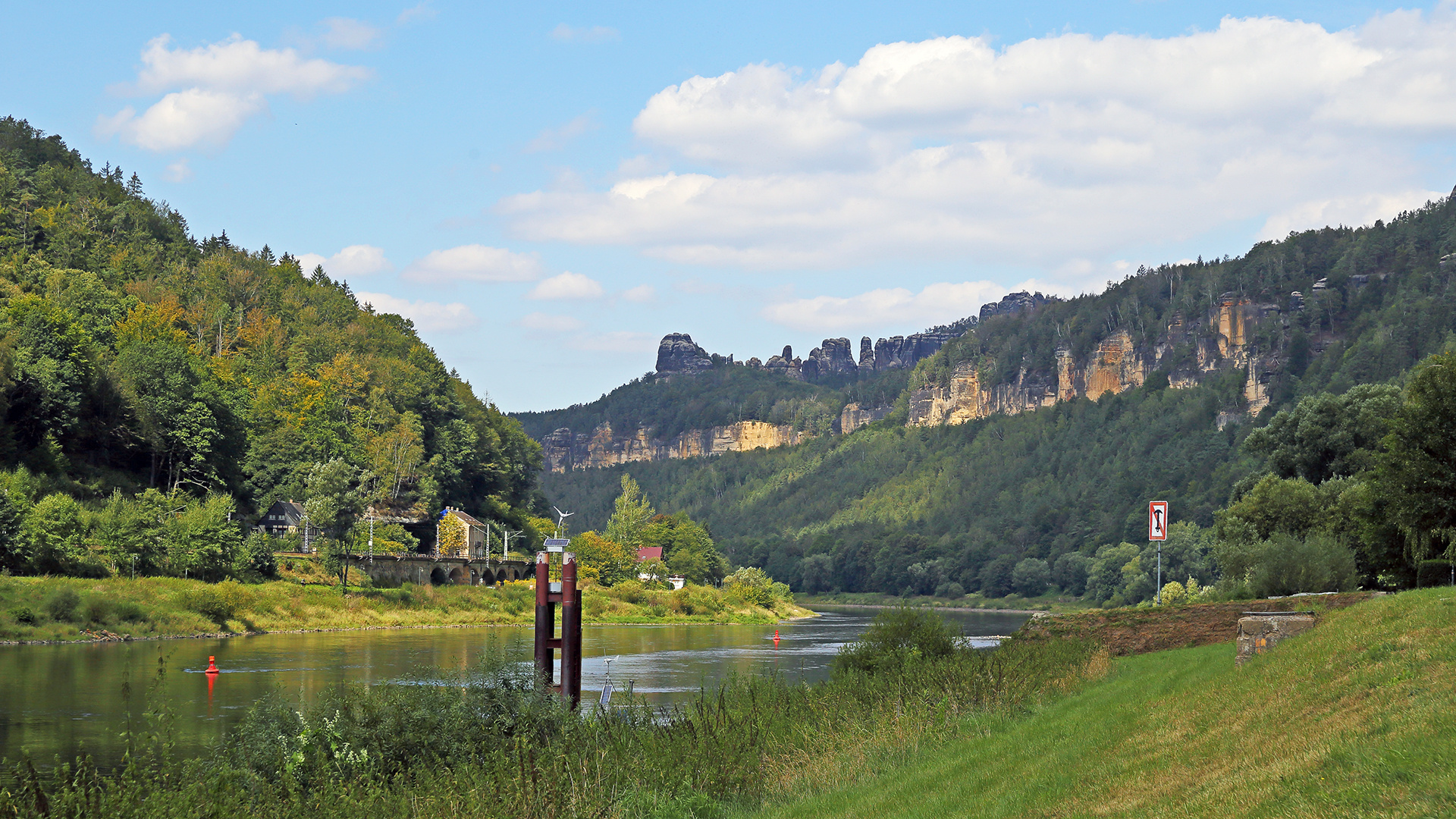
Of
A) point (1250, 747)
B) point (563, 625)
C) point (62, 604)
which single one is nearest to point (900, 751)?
point (1250, 747)

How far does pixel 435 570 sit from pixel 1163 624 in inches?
3154

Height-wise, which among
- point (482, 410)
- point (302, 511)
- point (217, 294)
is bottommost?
point (302, 511)

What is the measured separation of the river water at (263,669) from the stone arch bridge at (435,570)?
12.4 meters

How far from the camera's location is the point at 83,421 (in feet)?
299

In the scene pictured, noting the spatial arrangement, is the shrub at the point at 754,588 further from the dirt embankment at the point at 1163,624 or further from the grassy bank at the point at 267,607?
the dirt embankment at the point at 1163,624

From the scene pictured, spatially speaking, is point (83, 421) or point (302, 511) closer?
point (83, 421)

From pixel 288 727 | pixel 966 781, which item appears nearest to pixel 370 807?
pixel 288 727

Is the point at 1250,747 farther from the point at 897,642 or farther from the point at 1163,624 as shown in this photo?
the point at 1163,624

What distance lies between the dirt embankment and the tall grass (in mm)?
9739

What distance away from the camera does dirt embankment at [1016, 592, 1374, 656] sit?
31558 mm

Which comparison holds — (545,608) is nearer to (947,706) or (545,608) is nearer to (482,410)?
(947,706)

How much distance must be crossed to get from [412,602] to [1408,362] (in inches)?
5025

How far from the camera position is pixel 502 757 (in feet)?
57.3

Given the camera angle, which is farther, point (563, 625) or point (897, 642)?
point (897, 642)
